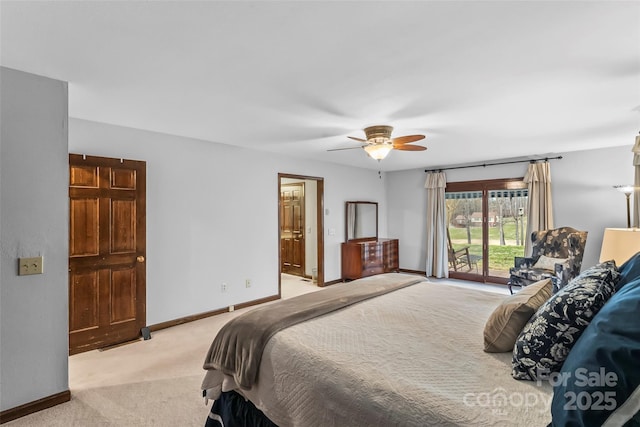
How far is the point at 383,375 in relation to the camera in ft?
4.38

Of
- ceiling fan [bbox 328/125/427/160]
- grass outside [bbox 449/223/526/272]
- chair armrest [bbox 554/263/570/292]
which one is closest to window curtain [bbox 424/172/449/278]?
grass outside [bbox 449/223/526/272]

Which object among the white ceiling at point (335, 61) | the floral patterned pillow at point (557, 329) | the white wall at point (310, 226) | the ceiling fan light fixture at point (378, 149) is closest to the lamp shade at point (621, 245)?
the floral patterned pillow at point (557, 329)

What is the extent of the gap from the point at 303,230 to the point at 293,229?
13.6 inches

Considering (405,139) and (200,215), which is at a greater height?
(405,139)

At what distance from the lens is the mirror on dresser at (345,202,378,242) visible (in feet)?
20.7

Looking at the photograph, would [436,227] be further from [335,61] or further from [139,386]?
[139,386]

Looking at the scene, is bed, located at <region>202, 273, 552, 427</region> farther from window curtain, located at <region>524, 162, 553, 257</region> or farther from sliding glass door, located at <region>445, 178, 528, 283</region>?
sliding glass door, located at <region>445, 178, 528, 283</region>

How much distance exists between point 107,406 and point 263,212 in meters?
2.99

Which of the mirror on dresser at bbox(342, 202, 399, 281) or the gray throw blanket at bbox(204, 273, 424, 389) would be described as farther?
the mirror on dresser at bbox(342, 202, 399, 281)

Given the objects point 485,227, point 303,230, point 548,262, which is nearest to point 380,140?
point 548,262

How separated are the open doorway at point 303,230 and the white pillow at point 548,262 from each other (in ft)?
11.3

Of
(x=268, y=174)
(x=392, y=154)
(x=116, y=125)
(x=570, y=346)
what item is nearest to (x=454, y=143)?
(x=392, y=154)

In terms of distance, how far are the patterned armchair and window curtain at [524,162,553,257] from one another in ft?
1.35

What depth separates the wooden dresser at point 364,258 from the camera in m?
5.98
